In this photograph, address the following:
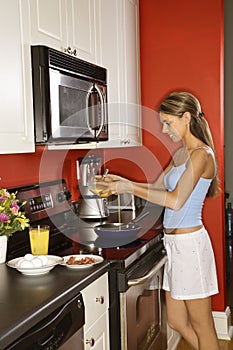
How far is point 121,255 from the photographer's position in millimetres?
1993

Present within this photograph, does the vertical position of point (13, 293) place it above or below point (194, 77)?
below

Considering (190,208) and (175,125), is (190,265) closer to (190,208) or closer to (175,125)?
(190,208)

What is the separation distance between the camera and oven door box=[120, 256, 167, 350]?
6.41ft

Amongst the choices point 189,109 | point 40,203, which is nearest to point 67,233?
point 40,203

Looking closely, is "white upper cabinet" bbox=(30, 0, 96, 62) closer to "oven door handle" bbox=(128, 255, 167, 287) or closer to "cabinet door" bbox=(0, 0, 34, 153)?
"cabinet door" bbox=(0, 0, 34, 153)

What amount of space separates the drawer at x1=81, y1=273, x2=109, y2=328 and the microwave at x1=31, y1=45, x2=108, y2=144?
588 mm

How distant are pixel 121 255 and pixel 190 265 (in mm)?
503

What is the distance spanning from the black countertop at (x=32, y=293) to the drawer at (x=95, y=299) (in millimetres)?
35

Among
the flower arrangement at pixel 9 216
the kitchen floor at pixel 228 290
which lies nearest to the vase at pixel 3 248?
the flower arrangement at pixel 9 216

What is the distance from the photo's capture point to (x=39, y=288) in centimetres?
153

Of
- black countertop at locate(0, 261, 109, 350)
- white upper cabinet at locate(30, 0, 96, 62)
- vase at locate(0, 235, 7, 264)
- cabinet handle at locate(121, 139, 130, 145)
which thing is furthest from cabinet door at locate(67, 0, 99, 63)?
black countertop at locate(0, 261, 109, 350)

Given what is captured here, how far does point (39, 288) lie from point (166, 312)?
→ 3.86 feet

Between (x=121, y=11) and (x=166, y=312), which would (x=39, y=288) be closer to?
(x=166, y=312)

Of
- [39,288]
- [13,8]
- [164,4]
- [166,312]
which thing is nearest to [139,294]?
[166,312]
